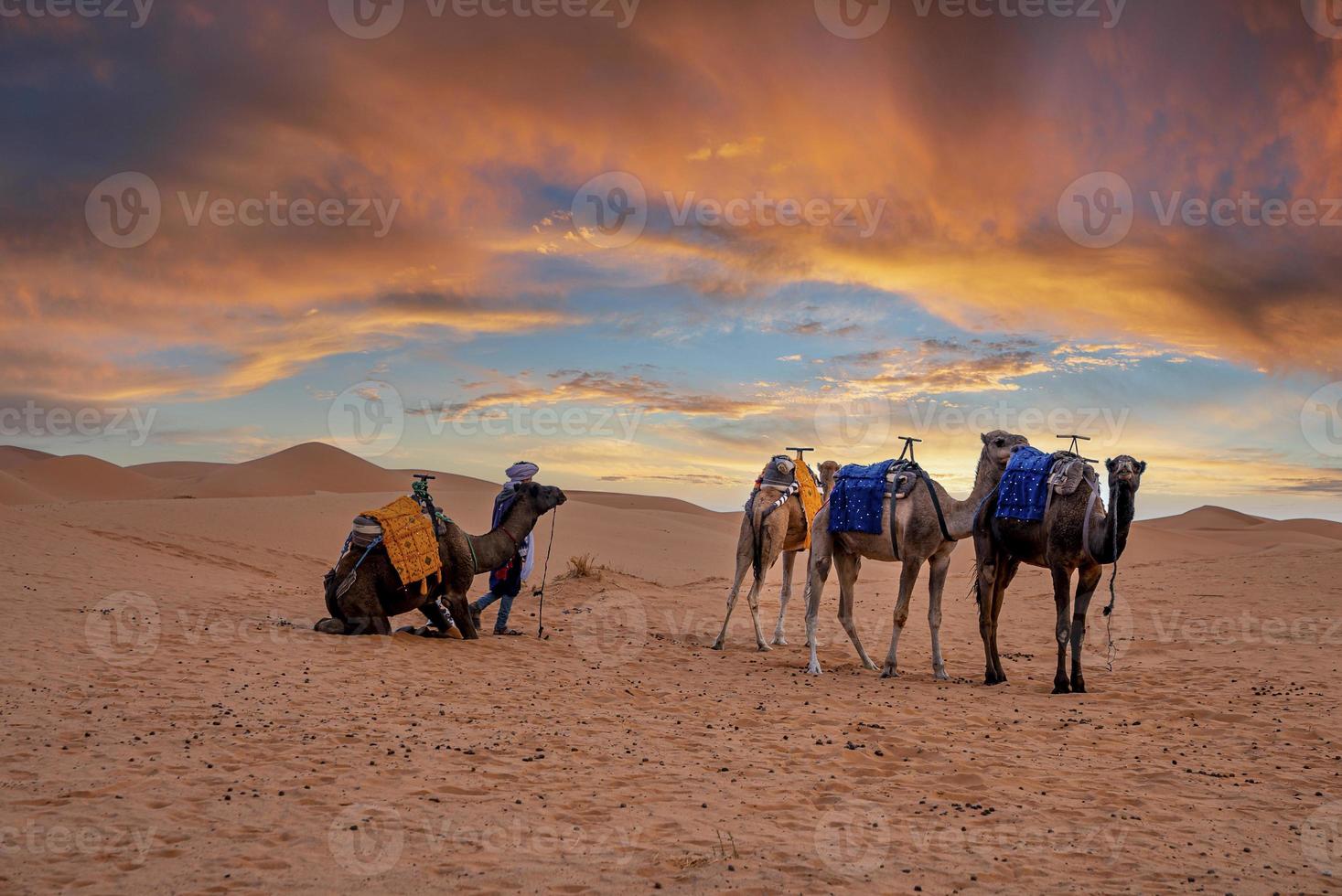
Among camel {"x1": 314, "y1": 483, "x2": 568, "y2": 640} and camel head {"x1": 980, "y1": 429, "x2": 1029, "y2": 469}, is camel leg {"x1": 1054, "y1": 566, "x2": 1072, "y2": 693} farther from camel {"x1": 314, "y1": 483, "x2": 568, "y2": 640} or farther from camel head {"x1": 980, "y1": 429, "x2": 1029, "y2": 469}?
camel {"x1": 314, "y1": 483, "x2": 568, "y2": 640}

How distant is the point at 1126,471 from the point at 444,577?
8.48 metres

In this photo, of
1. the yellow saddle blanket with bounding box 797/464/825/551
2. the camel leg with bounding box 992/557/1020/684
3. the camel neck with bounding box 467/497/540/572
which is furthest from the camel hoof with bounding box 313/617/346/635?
the camel leg with bounding box 992/557/1020/684

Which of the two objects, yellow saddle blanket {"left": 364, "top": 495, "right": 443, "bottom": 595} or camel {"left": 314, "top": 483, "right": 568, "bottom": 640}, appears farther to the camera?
camel {"left": 314, "top": 483, "right": 568, "bottom": 640}

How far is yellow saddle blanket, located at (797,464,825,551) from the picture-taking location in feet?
47.8

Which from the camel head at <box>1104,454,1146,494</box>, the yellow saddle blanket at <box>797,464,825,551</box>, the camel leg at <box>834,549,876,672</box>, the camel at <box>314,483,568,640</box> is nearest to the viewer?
the camel head at <box>1104,454,1146,494</box>

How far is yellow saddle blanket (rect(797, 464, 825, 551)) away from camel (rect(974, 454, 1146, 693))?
11.0ft

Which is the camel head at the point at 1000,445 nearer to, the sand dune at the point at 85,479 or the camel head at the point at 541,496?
the camel head at the point at 541,496

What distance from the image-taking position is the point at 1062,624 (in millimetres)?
10781

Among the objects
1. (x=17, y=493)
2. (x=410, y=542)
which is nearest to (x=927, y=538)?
(x=410, y=542)

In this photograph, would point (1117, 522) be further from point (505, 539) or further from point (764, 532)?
point (505, 539)

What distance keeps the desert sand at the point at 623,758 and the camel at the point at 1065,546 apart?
0.72 m

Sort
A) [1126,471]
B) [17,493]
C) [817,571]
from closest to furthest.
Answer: [1126,471] → [817,571] → [17,493]

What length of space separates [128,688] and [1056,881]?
26.1ft

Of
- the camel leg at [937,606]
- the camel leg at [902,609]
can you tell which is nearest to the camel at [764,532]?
the camel leg at [902,609]
